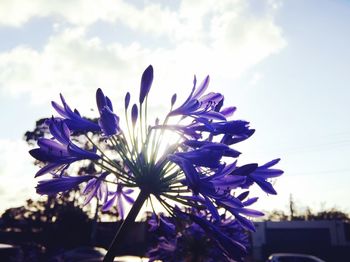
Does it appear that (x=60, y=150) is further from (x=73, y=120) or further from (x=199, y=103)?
(x=199, y=103)

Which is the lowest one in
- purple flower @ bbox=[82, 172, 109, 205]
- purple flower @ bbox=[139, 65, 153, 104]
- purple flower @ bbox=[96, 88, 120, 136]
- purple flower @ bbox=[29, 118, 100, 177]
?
purple flower @ bbox=[82, 172, 109, 205]

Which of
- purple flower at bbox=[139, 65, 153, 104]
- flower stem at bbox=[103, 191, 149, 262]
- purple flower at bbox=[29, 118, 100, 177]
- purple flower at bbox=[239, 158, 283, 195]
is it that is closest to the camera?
flower stem at bbox=[103, 191, 149, 262]

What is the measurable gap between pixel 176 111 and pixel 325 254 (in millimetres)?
42657

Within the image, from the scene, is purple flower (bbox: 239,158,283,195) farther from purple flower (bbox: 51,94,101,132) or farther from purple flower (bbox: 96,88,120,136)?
purple flower (bbox: 51,94,101,132)

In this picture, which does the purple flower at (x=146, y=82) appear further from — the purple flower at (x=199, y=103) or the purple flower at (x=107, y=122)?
the purple flower at (x=107, y=122)

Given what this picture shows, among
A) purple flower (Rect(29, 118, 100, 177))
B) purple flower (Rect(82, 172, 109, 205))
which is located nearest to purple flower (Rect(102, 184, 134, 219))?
purple flower (Rect(82, 172, 109, 205))

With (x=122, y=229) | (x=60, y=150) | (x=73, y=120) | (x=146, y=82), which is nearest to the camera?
(x=122, y=229)

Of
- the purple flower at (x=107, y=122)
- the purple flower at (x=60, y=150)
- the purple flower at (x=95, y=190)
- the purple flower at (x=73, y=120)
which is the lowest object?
the purple flower at (x=95, y=190)

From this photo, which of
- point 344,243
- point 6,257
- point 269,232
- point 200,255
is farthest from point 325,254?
point 200,255

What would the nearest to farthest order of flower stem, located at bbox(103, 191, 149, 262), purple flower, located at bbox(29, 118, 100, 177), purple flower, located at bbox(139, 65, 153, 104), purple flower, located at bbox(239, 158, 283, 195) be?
1. flower stem, located at bbox(103, 191, 149, 262)
2. purple flower, located at bbox(29, 118, 100, 177)
3. purple flower, located at bbox(239, 158, 283, 195)
4. purple flower, located at bbox(139, 65, 153, 104)

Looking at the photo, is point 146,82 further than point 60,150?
Yes

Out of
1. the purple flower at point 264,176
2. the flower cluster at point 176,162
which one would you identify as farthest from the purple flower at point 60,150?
the purple flower at point 264,176

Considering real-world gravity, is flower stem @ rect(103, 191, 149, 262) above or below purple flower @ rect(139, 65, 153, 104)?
below

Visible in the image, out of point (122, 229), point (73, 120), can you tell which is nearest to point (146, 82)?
point (73, 120)
